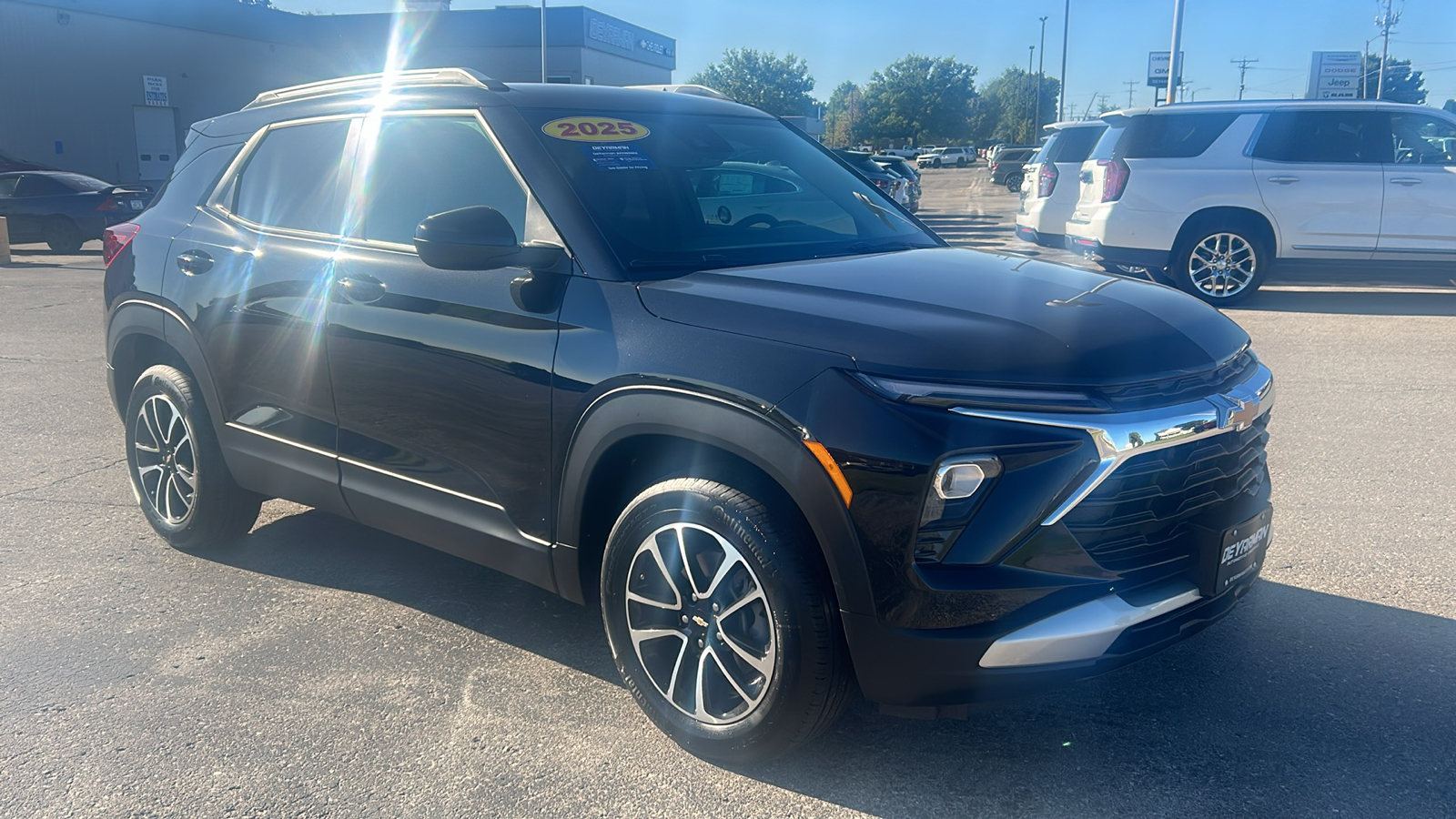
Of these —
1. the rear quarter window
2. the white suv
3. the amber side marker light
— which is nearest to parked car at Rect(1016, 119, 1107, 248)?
the rear quarter window

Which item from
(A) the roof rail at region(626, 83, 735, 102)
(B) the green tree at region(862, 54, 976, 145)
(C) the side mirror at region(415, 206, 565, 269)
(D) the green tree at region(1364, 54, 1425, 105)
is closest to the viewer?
(C) the side mirror at region(415, 206, 565, 269)

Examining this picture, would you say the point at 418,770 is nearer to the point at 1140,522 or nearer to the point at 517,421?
the point at 517,421

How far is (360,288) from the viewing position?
3.72m

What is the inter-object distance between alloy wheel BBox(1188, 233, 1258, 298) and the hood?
8.79 meters

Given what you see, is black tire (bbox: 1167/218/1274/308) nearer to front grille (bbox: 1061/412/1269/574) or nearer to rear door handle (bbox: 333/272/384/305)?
front grille (bbox: 1061/412/1269/574)

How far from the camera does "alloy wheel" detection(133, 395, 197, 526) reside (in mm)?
4555

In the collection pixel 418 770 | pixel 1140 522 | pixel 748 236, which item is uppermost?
pixel 748 236

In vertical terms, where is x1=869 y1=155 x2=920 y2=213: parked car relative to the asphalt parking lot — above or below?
above

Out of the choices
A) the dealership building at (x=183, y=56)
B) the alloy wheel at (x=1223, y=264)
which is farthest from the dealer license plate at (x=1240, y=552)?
the dealership building at (x=183, y=56)

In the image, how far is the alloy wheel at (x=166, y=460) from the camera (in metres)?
4.55

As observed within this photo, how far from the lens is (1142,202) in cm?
1138

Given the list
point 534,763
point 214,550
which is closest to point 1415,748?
point 534,763

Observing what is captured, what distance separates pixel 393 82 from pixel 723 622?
2401mm

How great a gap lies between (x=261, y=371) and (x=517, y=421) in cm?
139
